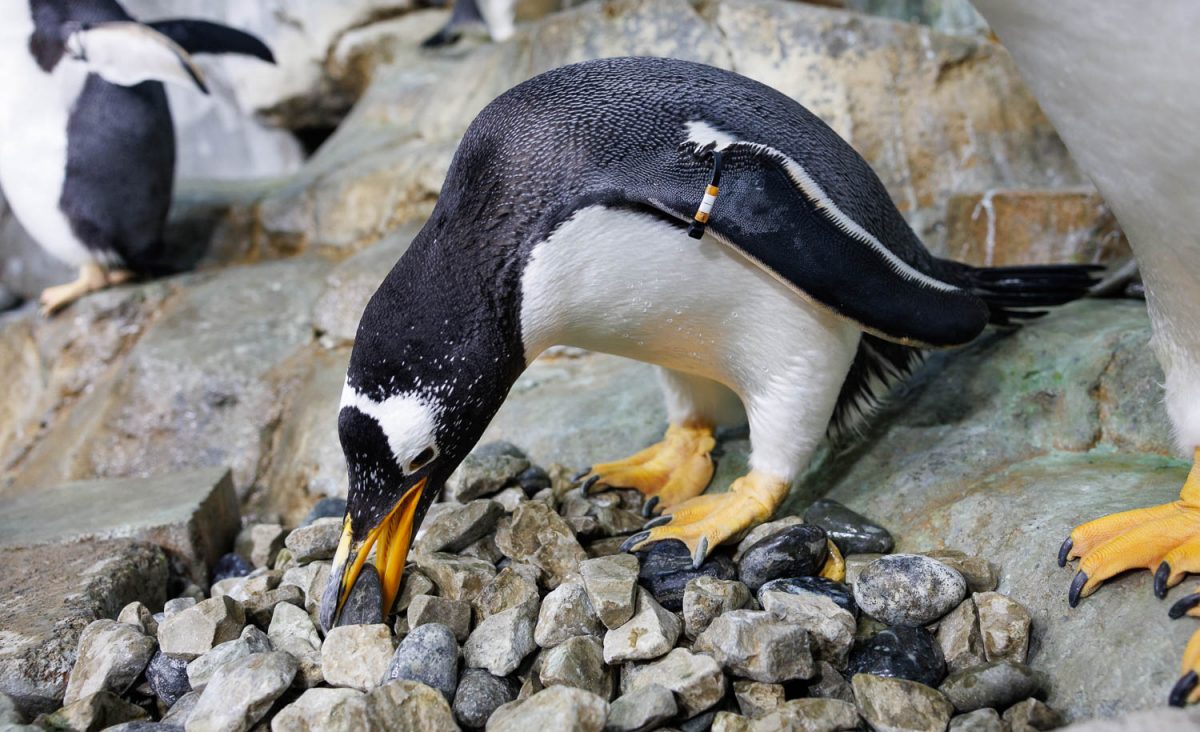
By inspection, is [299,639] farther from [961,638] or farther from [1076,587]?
[1076,587]

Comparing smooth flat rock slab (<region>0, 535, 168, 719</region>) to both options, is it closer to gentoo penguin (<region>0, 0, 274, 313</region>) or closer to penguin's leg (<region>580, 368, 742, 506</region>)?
penguin's leg (<region>580, 368, 742, 506</region>)

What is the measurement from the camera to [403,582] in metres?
1.45

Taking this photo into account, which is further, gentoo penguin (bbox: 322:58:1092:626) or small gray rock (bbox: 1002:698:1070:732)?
gentoo penguin (bbox: 322:58:1092:626)

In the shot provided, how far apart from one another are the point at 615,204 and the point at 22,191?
9.81 feet

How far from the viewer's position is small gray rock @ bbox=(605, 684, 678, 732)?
1.07 m

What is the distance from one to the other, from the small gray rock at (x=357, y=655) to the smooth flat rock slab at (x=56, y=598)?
0.44m

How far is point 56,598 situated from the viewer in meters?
1.54

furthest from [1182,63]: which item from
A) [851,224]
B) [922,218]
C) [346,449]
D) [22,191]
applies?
[22,191]

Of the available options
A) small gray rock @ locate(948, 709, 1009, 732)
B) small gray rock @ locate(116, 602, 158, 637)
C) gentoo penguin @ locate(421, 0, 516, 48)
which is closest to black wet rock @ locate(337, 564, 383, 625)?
small gray rock @ locate(116, 602, 158, 637)

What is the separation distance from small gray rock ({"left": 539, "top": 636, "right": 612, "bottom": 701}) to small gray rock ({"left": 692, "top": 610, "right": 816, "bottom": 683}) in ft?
0.48

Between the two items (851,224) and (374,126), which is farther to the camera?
(374,126)

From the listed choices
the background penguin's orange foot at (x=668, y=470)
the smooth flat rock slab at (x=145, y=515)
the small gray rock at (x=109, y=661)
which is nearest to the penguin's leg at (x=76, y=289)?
the smooth flat rock slab at (x=145, y=515)

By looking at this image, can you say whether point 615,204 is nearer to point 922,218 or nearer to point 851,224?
point 851,224

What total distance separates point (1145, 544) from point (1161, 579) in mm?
54
